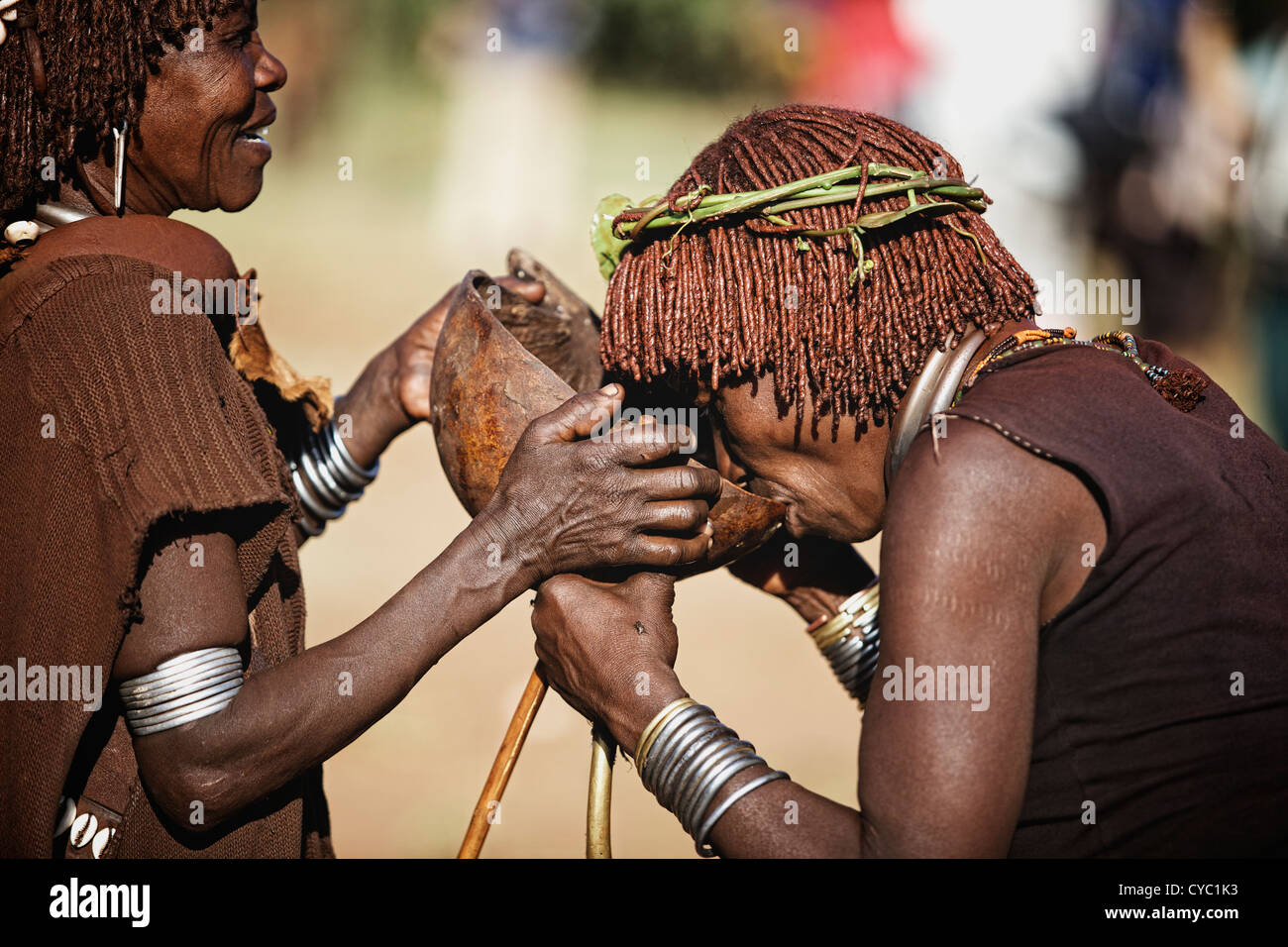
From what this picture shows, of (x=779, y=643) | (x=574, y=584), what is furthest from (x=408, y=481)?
(x=574, y=584)

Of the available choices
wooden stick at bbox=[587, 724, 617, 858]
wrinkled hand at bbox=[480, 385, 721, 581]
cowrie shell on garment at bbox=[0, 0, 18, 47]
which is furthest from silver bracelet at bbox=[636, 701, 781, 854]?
cowrie shell on garment at bbox=[0, 0, 18, 47]

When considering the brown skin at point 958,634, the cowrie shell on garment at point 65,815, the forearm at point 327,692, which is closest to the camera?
the brown skin at point 958,634

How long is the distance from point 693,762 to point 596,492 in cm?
57

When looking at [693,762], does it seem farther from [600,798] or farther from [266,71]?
[266,71]

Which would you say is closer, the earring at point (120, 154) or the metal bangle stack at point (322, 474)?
the earring at point (120, 154)

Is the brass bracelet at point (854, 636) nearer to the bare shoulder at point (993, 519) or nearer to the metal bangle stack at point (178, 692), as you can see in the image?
the bare shoulder at point (993, 519)

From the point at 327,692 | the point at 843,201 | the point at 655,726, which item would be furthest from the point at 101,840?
the point at 843,201

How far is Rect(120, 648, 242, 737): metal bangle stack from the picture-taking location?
2.12m

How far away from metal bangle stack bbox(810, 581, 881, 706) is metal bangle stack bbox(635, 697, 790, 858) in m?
0.84

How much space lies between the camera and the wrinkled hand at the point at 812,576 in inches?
123

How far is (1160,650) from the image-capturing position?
198 centimetres

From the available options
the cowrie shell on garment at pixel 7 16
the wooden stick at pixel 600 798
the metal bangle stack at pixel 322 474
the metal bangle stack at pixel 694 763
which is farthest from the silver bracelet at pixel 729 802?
the cowrie shell on garment at pixel 7 16

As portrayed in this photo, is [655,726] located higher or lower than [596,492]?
lower

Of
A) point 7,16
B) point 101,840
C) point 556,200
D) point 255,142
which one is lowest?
point 101,840
